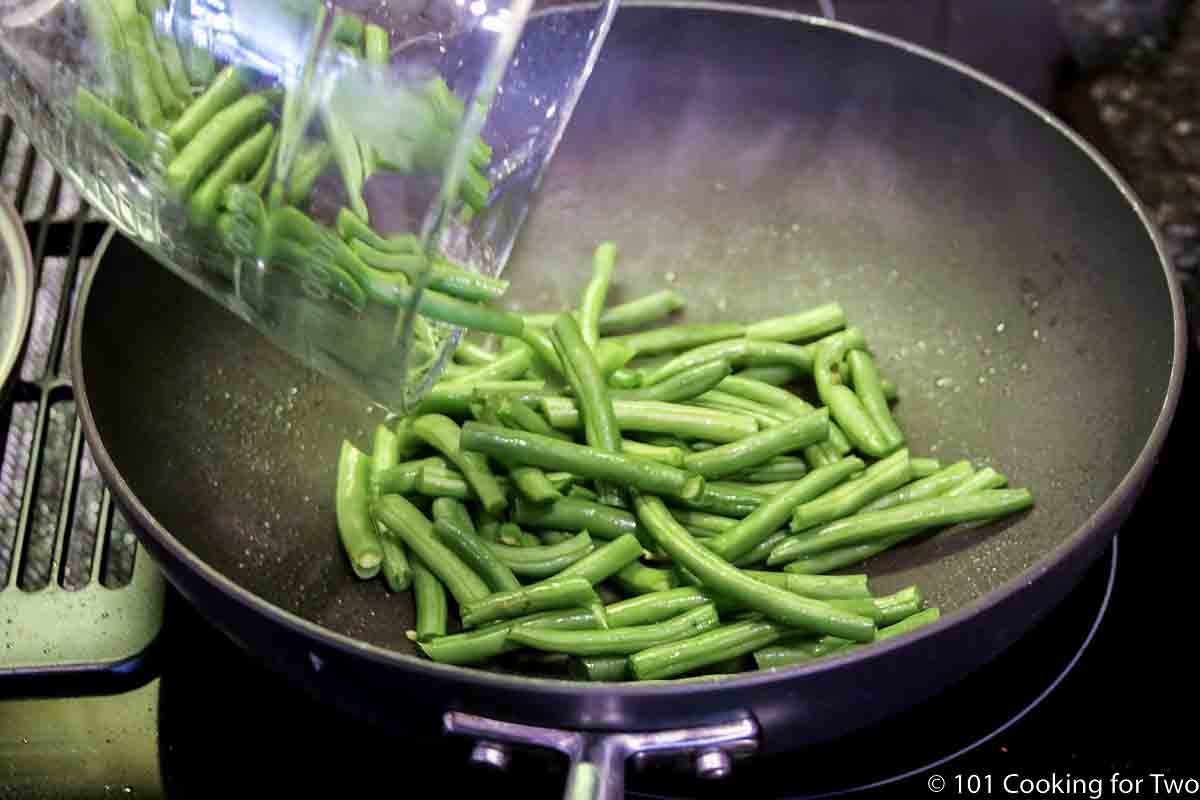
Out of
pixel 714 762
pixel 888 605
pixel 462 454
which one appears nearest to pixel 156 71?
pixel 462 454

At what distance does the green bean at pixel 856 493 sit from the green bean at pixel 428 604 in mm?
484

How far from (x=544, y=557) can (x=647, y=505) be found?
0.16m

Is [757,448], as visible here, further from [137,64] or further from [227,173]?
[137,64]

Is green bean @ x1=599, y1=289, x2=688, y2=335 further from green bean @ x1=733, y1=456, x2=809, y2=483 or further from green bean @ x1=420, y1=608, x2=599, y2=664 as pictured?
green bean @ x1=420, y1=608, x2=599, y2=664

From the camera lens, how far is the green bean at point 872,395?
1832 mm

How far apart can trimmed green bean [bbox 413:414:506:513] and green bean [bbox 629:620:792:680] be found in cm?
31

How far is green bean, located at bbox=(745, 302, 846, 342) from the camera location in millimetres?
2016

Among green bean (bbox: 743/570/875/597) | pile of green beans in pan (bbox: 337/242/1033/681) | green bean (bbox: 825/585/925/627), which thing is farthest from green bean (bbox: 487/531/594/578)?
green bean (bbox: 825/585/925/627)

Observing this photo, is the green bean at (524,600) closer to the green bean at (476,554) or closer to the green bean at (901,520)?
the green bean at (476,554)

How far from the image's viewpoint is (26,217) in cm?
215

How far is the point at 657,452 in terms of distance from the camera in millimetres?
1750

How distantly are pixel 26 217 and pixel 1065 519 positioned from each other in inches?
69.2

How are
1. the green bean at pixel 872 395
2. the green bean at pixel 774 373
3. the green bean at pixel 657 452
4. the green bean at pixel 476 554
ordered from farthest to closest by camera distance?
1. the green bean at pixel 774 373
2. the green bean at pixel 872 395
3. the green bean at pixel 657 452
4. the green bean at pixel 476 554

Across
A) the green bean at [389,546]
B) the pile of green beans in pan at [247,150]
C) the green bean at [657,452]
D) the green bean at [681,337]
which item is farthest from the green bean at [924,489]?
the pile of green beans in pan at [247,150]
